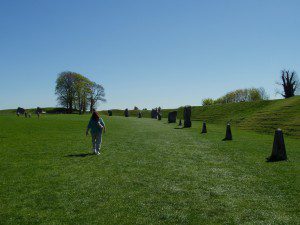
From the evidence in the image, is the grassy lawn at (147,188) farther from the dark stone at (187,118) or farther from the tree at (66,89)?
the tree at (66,89)

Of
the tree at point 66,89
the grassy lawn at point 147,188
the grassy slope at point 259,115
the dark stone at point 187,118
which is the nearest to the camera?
the grassy lawn at point 147,188

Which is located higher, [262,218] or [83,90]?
[83,90]

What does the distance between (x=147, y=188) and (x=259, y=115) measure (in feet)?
156

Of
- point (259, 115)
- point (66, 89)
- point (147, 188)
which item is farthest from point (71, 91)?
point (147, 188)

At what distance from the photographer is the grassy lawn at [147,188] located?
10.2 meters

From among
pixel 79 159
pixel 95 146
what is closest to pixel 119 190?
pixel 79 159

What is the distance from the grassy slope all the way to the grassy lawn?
73.3ft

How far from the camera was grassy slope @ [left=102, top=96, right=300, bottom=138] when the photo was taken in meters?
44.0

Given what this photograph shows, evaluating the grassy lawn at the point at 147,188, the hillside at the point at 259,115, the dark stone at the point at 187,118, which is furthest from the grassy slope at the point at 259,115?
the grassy lawn at the point at 147,188

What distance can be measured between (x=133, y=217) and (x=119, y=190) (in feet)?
9.40

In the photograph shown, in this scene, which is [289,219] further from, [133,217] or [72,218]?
[72,218]

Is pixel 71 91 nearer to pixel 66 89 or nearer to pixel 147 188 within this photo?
pixel 66 89

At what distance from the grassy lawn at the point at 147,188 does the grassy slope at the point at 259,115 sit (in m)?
22.3

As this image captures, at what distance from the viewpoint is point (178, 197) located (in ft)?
39.3
